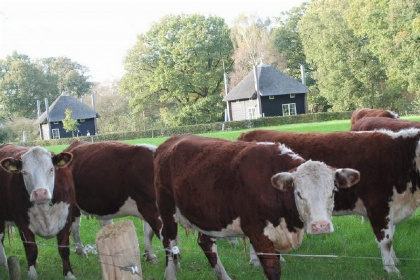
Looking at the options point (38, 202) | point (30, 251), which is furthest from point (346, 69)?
point (38, 202)

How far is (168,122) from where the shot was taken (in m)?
69.8

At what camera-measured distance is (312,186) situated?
16.9ft

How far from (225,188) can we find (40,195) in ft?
8.46

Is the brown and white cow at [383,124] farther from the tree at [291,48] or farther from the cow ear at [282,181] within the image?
the tree at [291,48]

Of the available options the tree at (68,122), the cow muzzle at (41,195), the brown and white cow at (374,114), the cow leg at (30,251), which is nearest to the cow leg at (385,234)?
the cow muzzle at (41,195)

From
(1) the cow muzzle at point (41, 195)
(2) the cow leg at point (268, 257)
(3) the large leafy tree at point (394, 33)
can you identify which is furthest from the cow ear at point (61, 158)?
(3) the large leafy tree at point (394, 33)

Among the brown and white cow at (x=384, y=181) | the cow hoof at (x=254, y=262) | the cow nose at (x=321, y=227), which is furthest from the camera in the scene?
the cow hoof at (x=254, y=262)

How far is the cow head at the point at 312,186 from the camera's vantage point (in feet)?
16.6

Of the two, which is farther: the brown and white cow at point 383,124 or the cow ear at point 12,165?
the brown and white cow at point 383,124

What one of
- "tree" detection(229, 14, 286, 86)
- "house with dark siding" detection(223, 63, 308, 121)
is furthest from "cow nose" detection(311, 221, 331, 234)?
"tree" detection(229, 14, 286, 86)

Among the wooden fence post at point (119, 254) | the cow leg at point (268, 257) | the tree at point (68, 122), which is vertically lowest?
the cow leg at point (268, 257)

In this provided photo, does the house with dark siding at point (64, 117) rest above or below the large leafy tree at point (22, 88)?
below

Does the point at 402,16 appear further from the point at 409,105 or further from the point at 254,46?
the point at 254,46

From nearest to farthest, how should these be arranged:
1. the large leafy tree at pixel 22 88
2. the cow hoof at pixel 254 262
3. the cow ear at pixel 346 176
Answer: the cow ear at pixel 346 176 < the cow hoof at pixel 254 262 < the large leafy tree at pixel 22 88
